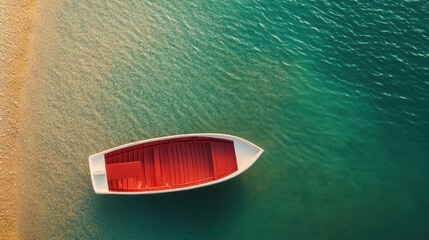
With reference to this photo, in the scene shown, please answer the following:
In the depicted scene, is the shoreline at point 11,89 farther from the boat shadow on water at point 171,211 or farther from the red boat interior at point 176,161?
the red boat interior at point 176,161

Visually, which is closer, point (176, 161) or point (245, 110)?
point (176, 161)

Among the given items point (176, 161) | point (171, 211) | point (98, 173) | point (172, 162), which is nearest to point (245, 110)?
point (176, 161)

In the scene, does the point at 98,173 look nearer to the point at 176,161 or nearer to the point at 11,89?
the point at 176,161

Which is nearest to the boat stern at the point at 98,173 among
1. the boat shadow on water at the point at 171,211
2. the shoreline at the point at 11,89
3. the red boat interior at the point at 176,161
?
the red boat interior at the point at 176,161

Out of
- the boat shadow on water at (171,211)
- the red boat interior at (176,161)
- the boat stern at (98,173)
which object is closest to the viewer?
the boat stern at (98,173)

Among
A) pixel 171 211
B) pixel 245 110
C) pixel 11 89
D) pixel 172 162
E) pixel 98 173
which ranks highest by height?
pixel 245 110
